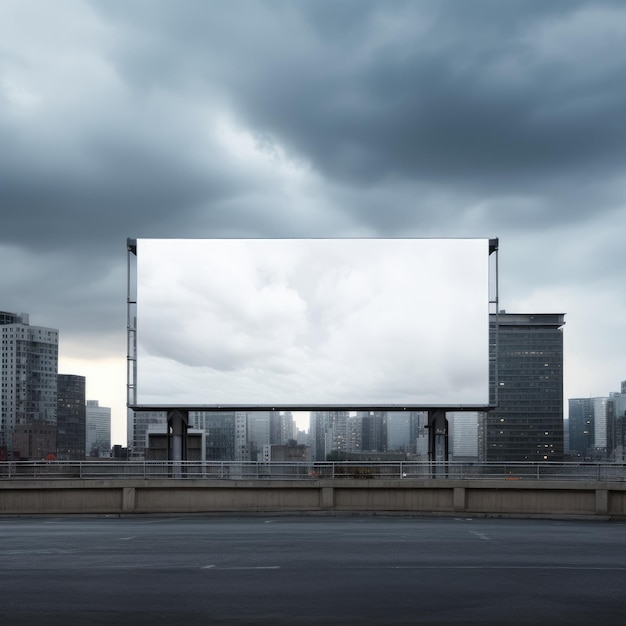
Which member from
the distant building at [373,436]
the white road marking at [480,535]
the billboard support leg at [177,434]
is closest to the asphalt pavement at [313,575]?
the white road marking at [480,535]

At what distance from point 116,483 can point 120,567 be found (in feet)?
50.9

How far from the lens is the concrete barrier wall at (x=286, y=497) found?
30953 millimetres

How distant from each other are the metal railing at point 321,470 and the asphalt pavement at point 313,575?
565cm

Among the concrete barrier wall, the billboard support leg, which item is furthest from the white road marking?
the billboard support leg

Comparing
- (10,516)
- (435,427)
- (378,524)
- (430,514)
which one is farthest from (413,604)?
(435,427)

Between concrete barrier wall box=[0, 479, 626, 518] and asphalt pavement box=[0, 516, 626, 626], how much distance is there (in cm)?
533

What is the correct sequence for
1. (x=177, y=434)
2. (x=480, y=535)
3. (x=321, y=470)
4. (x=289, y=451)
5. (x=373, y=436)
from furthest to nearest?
(x=373, y=436), (x=289, y=451), (x=177, y=434), (x=321, y=470), (x=480, y=535)

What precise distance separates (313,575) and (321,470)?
1691 centimetres

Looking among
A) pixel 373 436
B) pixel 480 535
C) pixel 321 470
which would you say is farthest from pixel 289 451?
pixel 480 535

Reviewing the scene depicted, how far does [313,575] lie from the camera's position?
15.1 meters

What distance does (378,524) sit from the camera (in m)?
27.0

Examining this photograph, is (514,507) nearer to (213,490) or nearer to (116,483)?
(213,490)

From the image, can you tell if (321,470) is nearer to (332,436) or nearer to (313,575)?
(313,575)

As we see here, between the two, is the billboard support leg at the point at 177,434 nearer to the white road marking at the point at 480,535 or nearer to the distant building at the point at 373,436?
the white road marking at the point at 480,535
